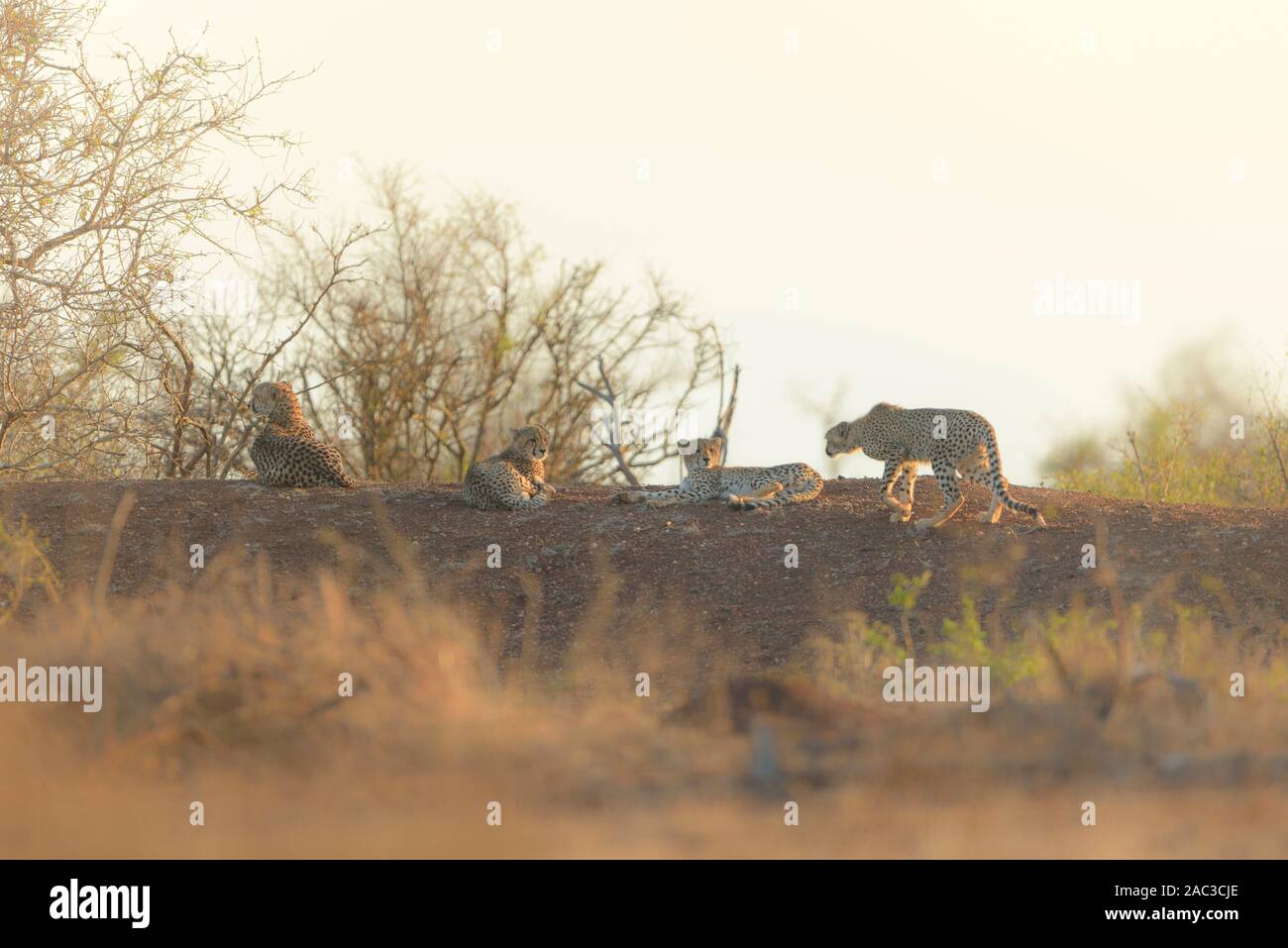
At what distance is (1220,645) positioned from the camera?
32.0ft

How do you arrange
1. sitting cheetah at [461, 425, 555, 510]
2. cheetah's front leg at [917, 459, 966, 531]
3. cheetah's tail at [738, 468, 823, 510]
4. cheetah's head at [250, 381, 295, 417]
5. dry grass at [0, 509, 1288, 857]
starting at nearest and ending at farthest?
dry grass at [0, 509, 1288, 857] → cheetah's front leg at [917, 459, 966, 531] → sitting cheetah at [461, 425, 555, 510] → cheetah's tail at [738, 468, 823, 510] → cheetah's head at [250, 381, 295, 417]

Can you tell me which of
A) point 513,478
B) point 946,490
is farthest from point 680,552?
point 946,490

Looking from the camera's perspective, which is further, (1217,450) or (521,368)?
(521,368)

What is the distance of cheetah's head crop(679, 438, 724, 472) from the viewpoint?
13.8m

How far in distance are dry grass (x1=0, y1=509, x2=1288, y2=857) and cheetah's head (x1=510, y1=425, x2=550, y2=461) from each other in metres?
6.28

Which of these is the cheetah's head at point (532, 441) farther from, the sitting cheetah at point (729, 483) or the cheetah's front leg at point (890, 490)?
the cheetah's front leg at point (890, 490)

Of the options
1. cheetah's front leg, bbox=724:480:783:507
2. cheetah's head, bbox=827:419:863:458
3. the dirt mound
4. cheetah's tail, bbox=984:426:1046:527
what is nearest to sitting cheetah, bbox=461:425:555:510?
the dirt mound

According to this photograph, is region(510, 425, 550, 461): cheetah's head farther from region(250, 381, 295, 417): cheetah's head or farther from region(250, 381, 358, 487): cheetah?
region(250, 381, 295, 417): cheetah's head

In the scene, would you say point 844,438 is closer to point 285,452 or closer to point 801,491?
point 801,491

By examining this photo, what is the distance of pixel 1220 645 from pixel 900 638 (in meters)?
2.13
